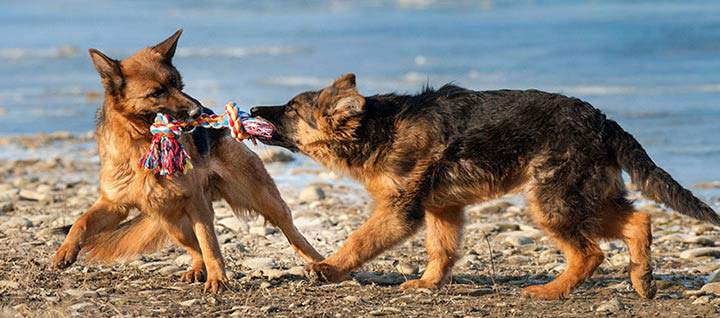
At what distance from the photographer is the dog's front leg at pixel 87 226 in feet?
24.8

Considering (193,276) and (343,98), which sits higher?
(343,98)

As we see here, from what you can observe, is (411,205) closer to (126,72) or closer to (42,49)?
(126,72)

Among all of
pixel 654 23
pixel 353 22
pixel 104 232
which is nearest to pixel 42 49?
pixel 353 22

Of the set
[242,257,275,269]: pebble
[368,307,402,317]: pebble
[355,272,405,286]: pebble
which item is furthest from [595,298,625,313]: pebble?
[242,257,275,269]: pebble

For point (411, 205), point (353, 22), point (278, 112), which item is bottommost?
point (411, 205)

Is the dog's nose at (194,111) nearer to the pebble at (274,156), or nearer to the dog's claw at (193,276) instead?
the dog's claw at (193,276)

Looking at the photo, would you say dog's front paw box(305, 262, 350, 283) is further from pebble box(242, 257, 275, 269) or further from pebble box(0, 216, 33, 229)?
pebble box(0, 216, 33, 229)

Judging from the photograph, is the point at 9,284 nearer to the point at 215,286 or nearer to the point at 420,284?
the point at 215,286

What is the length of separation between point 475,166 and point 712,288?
1.60 m

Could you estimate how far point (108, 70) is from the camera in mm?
7520

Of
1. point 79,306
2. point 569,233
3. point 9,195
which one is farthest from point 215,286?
point 9,195

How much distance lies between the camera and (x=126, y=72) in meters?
7.57

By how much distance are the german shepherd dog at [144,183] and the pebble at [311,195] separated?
110 inches

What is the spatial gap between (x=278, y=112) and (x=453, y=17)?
25242 millimetres
